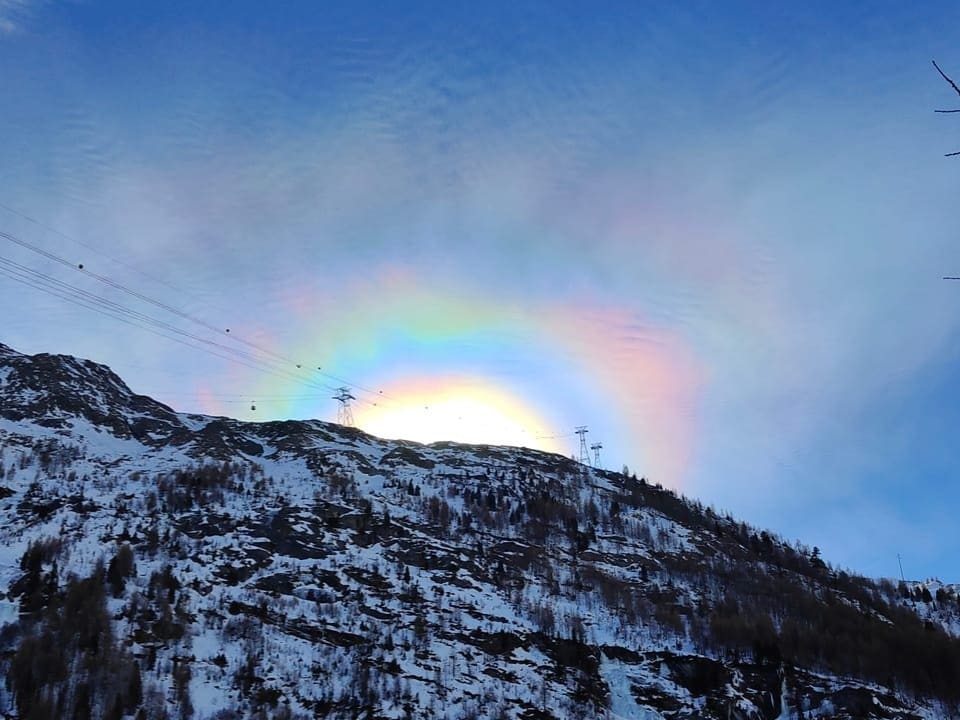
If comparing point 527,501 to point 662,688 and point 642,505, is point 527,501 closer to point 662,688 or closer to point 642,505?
point 642,505

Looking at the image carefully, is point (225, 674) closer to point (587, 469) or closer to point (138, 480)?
point (138, 480)

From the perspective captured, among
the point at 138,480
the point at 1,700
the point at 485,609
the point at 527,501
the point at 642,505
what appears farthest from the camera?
the point at 642,505

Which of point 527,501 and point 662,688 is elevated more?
point 527,501

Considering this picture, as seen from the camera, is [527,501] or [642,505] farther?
[642,505]

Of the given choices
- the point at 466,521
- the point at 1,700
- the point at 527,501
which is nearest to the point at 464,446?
the point at 527,501

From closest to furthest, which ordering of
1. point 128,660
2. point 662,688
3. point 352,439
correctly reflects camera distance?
point 128,660 → point 662,688 → point 352,439

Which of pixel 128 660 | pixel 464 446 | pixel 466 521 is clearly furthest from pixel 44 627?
pixel 464 446

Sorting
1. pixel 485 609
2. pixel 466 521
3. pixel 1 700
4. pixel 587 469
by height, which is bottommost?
pixel 1 700
